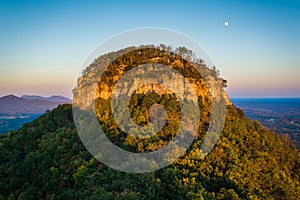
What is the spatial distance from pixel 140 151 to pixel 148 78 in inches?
590

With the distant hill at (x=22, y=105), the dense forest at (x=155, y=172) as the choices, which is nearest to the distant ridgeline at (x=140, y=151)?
the dense forest at (x=155, y=172)

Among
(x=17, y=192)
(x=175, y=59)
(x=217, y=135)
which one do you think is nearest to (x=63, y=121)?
(x=17, y=192)

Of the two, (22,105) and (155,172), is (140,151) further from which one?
(22,105)

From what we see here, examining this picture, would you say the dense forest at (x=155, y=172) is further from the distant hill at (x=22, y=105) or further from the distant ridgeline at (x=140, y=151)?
the distant hill at (x=22, y=105)

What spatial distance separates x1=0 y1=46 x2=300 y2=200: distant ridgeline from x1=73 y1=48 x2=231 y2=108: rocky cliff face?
175mm

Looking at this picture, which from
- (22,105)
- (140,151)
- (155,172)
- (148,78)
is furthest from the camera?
(22,105)

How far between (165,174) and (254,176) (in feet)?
34.5

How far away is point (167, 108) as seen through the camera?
37.7m

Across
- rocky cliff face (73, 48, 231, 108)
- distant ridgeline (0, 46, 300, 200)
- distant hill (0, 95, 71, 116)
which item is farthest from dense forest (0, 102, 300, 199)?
distant hill (0, 95, 71, 116)

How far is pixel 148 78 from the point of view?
42438mm

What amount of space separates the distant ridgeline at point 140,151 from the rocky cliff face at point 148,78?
175 millimetres

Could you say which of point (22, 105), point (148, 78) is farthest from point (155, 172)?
point (22, 105)

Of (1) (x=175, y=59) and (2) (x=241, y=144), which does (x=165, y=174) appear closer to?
(2) (x=241, y=144)

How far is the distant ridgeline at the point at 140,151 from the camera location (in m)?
25.8
